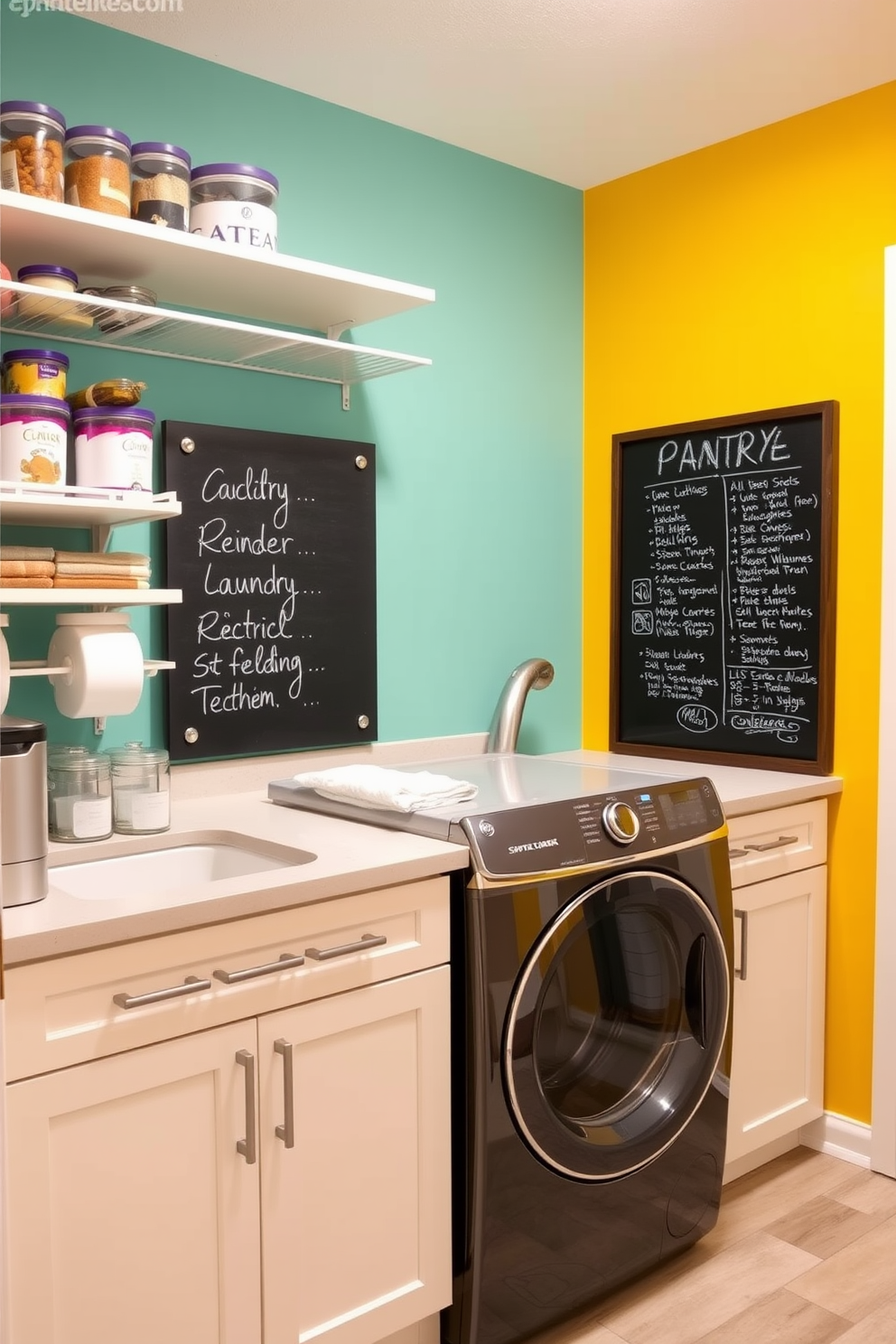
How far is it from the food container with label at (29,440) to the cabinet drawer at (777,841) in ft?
4.91

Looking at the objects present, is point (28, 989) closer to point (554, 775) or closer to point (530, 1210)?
point (530, 1210)

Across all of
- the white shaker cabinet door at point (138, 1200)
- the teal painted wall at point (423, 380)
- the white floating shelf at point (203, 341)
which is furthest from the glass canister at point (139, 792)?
the white floating shelf at point (203, 341)

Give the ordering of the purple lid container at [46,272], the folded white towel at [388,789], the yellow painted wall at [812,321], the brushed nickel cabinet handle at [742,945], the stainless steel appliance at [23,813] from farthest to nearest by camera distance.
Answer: the yellow painted wall at [812,321], the brushed nickel cabinet handle at [742,945], the folded white towel at [388,789], the purple lid container at [46,272], the stainless steel appliance at [23,813]

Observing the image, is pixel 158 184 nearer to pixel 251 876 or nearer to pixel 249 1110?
pixel 251 876

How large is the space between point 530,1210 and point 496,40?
2.20 metres

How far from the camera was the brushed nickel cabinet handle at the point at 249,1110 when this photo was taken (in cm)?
162

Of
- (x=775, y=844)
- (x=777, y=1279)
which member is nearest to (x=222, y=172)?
(x=775, y=844)

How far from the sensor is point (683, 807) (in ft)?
7.11

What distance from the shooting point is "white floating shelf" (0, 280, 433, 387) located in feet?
6.37

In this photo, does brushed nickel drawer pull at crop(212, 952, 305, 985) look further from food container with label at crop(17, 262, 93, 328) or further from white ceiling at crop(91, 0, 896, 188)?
white ceiling at crop(91, 0, 896, 188)

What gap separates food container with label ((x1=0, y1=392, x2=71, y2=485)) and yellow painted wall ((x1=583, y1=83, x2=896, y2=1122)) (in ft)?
5.53

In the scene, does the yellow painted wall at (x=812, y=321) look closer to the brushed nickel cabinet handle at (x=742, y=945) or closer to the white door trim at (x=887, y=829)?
the white door trim at (x=887, y=829)

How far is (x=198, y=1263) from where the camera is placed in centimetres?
159

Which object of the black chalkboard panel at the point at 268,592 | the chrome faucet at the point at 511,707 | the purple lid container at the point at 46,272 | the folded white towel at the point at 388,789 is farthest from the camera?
the chrome faucet at the point at 511,707
